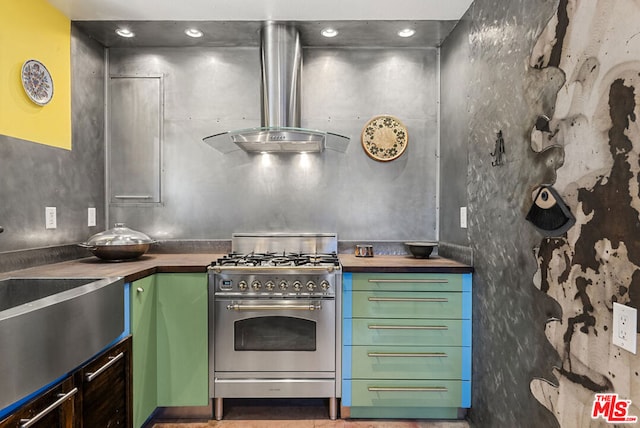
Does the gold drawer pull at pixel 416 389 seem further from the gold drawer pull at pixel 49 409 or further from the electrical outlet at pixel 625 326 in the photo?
the gold drawer pull at pixel 49 409

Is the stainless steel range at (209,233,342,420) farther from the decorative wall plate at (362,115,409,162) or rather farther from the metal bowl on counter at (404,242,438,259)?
the decorative wall plate at (362,115,409,162)

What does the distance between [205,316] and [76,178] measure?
1.32 m

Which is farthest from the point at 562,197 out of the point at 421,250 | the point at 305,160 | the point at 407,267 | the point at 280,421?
the point at 280,421

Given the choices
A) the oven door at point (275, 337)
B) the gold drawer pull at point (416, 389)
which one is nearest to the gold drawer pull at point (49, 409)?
the oven door at point (275, 337)

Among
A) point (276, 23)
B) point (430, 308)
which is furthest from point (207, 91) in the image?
point (430, 308)

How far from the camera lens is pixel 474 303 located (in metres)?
1.97

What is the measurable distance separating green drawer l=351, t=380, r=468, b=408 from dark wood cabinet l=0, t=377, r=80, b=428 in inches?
56.4

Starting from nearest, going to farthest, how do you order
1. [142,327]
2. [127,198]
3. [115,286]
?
1. [115,286]
2. [142,327]
3. [127,198]

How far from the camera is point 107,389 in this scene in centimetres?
152

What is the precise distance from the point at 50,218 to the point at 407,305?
7.25ft

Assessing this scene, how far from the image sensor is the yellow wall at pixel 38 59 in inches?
68.8

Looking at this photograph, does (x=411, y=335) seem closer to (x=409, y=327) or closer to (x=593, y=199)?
(x=409, y=327)

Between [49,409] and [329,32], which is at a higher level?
[329,32]

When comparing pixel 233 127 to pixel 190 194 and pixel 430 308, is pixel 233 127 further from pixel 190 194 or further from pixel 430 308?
pixel 430 308
